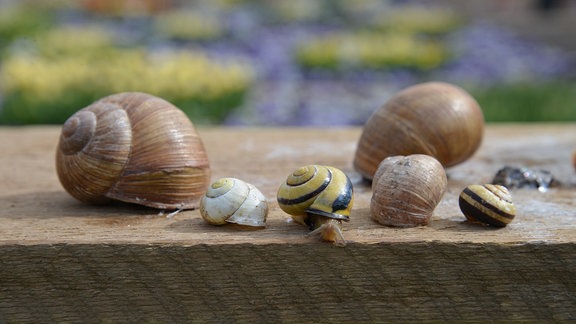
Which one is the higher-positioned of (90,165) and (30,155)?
(90,165)

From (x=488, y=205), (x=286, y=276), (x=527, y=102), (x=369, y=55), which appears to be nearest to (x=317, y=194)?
(x=286, y=276)

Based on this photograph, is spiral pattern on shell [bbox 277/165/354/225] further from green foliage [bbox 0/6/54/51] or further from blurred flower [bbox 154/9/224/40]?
blurred flower [bbox 154/9/224/40]

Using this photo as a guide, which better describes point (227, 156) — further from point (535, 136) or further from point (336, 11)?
point (336, 11)

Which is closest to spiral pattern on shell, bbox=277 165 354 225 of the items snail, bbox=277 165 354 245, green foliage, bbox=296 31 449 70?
snail, bbox=277 165 354 245

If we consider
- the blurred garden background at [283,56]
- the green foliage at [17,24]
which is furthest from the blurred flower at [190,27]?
the green foliage at [17,24]

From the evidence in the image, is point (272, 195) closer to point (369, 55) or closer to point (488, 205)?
point (488, 205)

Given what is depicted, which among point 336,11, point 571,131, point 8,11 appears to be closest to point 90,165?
point 571,131
